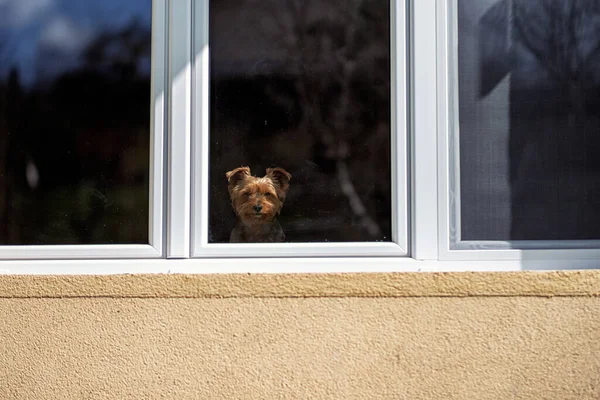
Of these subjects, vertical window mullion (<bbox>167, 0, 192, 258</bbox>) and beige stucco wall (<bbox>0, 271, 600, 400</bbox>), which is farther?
vertical window mullion (<bbox>167, 0, 192, 258</bbox>)

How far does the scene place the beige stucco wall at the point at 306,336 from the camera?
2.17m

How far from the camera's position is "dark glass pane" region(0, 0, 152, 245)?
94.6 inches

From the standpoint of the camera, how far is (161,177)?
2.32 metres

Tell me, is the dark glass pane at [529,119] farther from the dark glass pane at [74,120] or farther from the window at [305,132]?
the dark glass pane at [74,120]

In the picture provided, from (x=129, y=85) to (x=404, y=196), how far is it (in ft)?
4.05

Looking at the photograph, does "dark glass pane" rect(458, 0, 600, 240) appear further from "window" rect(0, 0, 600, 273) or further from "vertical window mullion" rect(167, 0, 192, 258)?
"vertical window mullion" rect(167, 0, 192, 258)

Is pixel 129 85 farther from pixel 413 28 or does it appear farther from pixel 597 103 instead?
pixel 597 103

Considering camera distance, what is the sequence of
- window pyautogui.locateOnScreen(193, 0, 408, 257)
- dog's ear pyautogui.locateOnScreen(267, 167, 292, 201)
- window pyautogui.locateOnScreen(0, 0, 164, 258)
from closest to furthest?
window pyautogui.locateOnScreen(193, 0, 408, 257), window pyautogui.locateOnScreen(0, 0, 164, 258), dog's ear pyautogui.locateOnScreen(267, 167, 292, 201)

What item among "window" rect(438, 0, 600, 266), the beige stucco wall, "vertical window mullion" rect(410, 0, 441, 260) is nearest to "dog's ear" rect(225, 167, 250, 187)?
the beige stucco wall

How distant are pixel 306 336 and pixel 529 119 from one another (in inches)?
47.6

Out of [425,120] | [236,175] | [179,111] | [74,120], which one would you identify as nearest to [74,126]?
[74,120]

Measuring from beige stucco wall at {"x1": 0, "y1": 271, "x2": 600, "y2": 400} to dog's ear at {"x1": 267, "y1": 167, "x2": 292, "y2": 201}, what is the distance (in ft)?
1.52

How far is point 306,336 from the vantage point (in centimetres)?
222

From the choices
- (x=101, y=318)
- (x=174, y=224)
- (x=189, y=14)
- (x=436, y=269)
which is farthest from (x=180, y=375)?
(x=189, y=14)
